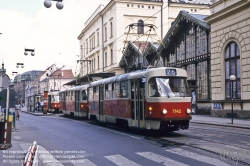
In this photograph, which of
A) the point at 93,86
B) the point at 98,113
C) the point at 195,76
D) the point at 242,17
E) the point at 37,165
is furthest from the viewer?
the point at 195,76

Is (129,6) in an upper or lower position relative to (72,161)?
upper

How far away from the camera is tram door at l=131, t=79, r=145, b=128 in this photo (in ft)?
52.4

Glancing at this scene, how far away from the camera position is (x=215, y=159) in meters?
9.77

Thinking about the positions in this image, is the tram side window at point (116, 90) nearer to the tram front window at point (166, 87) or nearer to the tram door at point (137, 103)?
the tram door at point (137, 103)

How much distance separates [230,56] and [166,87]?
14962 millimetres

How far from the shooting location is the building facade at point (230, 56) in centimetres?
2622

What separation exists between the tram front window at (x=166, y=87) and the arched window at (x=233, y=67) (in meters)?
13.1

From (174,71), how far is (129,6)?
3722cm

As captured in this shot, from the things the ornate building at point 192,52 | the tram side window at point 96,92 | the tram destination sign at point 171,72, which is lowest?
the tram side window at point 96,92

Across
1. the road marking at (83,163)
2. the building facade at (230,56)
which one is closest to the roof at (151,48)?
the building facade at (230,56)

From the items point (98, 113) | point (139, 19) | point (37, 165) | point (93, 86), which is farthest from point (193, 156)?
point (139, 19)

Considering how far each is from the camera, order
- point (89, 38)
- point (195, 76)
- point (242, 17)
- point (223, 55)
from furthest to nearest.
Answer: point (89, 38) → point (195, 76) → point (223, 55) → point (242, 17)

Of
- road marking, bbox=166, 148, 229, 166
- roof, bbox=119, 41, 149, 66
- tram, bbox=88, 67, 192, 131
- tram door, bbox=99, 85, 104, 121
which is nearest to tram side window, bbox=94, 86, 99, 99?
tram door, bbox=99, 85, 104, 121

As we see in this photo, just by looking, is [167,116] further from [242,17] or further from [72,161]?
[242,17]
